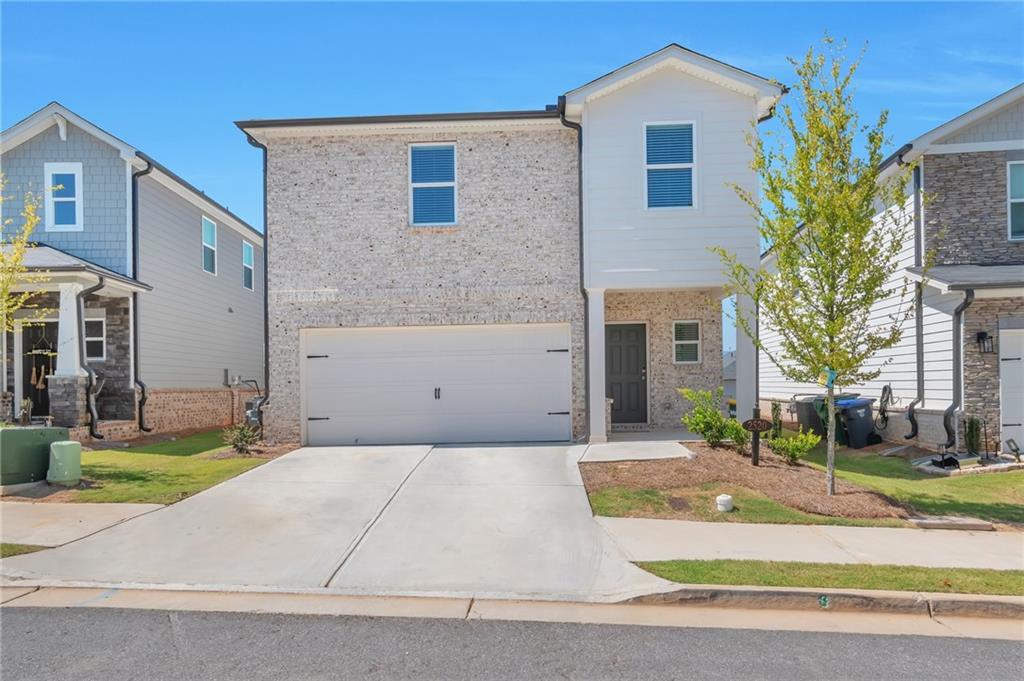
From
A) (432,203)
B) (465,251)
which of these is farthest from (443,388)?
(432,203)

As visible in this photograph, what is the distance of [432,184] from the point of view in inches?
526

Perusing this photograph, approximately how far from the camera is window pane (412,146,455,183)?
43.9ft

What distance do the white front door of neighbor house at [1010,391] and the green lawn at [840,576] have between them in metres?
6.97

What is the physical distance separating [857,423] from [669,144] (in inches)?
273

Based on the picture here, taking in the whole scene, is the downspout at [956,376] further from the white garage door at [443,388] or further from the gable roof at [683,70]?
the white garage door at [443,388]

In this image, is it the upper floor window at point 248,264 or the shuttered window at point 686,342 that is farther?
the upper floor window at point 248,264

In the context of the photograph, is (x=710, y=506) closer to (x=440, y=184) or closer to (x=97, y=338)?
(x=440, y=184)

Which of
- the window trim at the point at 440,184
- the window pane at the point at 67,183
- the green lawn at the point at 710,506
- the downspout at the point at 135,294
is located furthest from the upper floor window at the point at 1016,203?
the window pane at the point at 67,183

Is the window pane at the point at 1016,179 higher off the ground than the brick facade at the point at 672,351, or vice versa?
the window pane at the point at 1016,179

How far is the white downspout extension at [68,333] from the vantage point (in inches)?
549

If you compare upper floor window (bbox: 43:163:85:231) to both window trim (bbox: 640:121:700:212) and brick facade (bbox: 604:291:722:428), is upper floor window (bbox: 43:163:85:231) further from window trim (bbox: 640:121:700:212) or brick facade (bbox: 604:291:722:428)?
window trim (bbox: 640:121:700:212)

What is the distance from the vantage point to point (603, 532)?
7625 millimetres

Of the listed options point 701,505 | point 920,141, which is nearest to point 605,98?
point 920,141

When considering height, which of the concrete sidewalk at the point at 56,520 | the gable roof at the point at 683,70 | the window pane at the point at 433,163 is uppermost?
the gable roof at the point at 683,70
